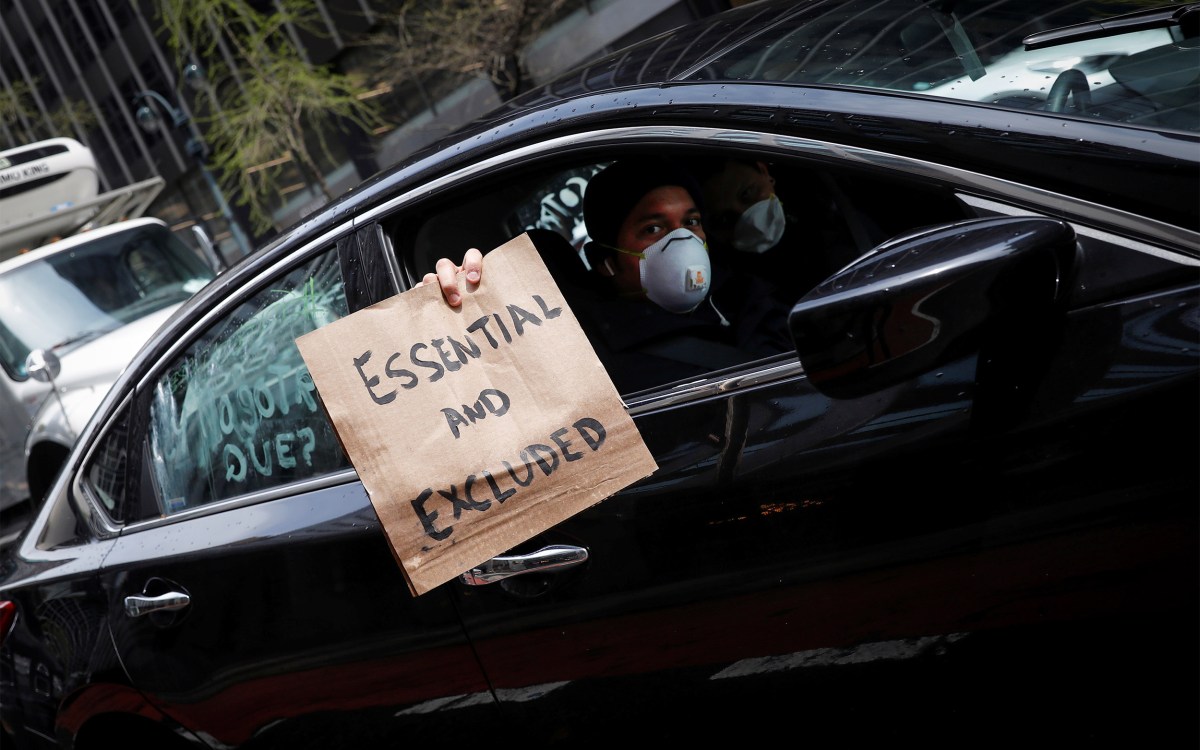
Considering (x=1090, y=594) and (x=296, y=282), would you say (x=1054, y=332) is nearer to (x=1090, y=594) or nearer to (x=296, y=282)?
(x=1090, y=594)

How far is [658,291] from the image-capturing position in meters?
2.28

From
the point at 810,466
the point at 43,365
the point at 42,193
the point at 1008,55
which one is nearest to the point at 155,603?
the point at 810,466

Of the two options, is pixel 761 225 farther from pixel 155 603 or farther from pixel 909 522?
pixel 155 603

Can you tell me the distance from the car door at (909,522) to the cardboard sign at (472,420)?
0.19 ft

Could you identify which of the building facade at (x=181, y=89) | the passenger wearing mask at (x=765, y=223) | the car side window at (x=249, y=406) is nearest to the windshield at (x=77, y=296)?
the car side window at (x=249, y=406)

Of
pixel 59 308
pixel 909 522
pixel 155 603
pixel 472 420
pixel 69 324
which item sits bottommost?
pixel 909 522

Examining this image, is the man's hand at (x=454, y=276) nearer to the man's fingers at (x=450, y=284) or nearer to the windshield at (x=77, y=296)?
the man's fingers at (x=450, y=284)

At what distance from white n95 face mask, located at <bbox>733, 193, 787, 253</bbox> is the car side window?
3.12ft

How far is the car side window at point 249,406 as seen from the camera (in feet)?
7.54

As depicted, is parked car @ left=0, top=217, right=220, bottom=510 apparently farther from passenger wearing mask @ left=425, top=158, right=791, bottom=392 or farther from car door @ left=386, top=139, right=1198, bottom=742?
car door @ left=386, top=139, right=1198, bottom=742

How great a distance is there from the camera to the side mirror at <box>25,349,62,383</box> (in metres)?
7.64

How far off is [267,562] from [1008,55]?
162 centimetres

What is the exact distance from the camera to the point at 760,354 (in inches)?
80.4

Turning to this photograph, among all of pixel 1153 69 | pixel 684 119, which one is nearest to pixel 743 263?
pixel 684 119
